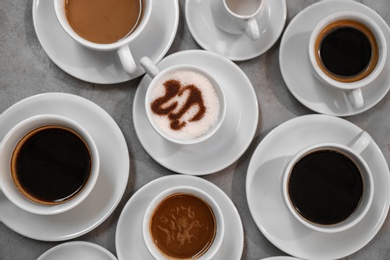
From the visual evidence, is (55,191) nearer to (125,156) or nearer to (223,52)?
(125,156)

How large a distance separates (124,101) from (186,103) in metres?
0.22

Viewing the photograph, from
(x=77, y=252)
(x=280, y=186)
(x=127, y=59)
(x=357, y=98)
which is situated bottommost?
(x=77, y=252)

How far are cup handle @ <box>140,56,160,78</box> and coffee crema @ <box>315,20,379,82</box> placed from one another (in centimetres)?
48

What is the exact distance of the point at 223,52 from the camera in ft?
5.43

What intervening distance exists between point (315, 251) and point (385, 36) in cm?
66

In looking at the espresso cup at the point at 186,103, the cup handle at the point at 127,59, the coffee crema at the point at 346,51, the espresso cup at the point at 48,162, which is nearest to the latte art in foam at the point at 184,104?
the espresso cup at the point at 186,103

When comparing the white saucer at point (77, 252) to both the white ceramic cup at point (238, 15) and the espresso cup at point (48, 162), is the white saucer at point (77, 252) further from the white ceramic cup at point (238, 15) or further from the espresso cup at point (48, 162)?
the white ceramic cup at point (238, 15)

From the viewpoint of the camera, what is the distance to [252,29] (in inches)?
61.1

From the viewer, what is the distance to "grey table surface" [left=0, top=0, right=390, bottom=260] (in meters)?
1.70

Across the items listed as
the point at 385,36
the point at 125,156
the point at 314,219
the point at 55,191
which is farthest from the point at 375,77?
the point at 55,191

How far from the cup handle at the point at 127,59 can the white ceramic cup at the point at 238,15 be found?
0.97 ft

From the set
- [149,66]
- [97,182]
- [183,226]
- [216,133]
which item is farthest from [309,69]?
[97,182]

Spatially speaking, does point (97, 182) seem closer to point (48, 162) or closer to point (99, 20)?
point (48, 162)

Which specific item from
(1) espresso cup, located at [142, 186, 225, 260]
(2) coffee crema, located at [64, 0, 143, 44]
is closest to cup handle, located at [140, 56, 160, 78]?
(2) coffee crema, located at [64, 0, 143, 44]
